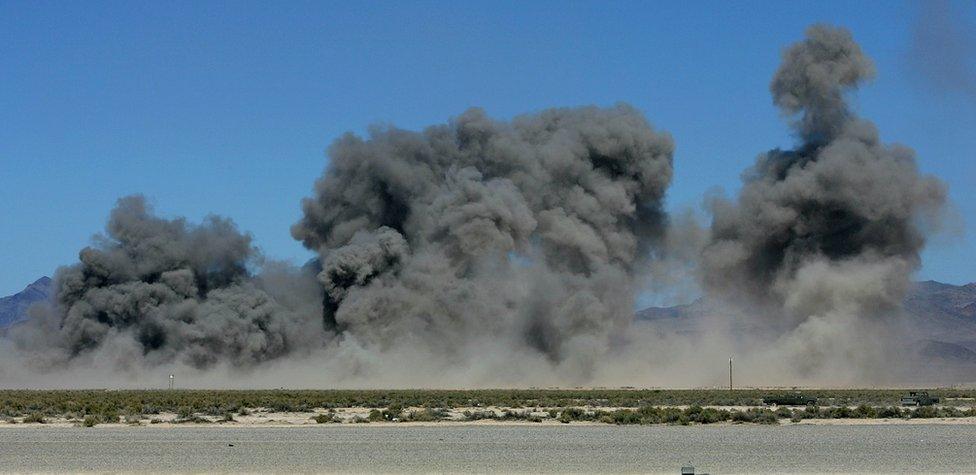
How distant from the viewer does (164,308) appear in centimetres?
10619

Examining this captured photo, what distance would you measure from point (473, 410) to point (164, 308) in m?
59.4

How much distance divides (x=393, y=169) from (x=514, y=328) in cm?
1843

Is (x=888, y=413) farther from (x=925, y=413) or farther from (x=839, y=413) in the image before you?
→ (x=839, y=413)

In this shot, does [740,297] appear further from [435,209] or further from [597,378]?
[435,209]

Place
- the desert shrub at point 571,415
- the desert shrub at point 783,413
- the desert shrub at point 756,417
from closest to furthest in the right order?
the desert shrub at point 756,417 < the desert shrub at point 571,415 < the desert shrub at point 783,413

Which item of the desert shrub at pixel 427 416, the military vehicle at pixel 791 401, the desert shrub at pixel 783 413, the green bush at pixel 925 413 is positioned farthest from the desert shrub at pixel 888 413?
the desert shrub at pixel 427 416

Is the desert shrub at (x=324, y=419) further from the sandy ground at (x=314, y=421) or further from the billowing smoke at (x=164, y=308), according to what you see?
the billowing smoke at (x=164, y=308)

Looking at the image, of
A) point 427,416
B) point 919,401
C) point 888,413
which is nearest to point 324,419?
point 427,416

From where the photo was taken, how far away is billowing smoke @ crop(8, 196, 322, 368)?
10506 centimetres

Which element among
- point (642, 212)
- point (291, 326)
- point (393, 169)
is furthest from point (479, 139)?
point (291, 326)

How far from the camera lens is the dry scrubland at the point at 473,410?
47.0m

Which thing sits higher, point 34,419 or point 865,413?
point 865,413

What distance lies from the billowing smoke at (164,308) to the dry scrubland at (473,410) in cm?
3729

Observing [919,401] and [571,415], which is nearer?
[571,415]
